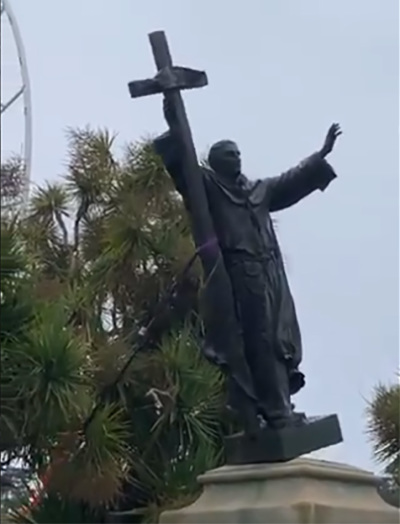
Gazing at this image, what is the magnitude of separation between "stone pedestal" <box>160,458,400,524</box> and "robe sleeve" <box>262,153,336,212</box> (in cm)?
141

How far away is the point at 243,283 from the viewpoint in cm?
688

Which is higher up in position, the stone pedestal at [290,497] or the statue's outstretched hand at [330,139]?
the statue's outstretched hand at [330,139]

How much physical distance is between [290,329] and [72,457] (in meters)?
6.22

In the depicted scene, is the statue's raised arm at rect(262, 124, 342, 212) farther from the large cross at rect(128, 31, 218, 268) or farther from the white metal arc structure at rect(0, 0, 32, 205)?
the white metal arc structure at rect(0, 0, 32, 205)

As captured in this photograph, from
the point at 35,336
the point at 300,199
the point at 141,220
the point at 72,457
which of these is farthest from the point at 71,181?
the point at 300,199

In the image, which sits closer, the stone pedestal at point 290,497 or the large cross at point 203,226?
the stone pedestal at point 290,497

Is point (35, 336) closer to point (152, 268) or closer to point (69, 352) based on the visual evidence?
point (69, 352)

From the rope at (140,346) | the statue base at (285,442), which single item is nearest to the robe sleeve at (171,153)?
the statue base at (285,442)

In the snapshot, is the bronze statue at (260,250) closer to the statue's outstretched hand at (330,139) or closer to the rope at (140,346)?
the statue's outstretched hand at (330,139)

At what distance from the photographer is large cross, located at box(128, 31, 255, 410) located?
6832 millimetres

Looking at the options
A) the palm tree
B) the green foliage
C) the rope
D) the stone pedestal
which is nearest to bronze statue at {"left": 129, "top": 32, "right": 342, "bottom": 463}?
the stone pedestal

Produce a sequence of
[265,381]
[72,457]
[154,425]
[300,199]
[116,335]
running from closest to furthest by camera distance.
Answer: [265,381]
[300,199]
[72,457]
[154,425]
[116,335]

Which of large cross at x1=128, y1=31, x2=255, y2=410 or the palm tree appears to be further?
the palm tree

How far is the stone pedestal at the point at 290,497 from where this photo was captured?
6.20 m
